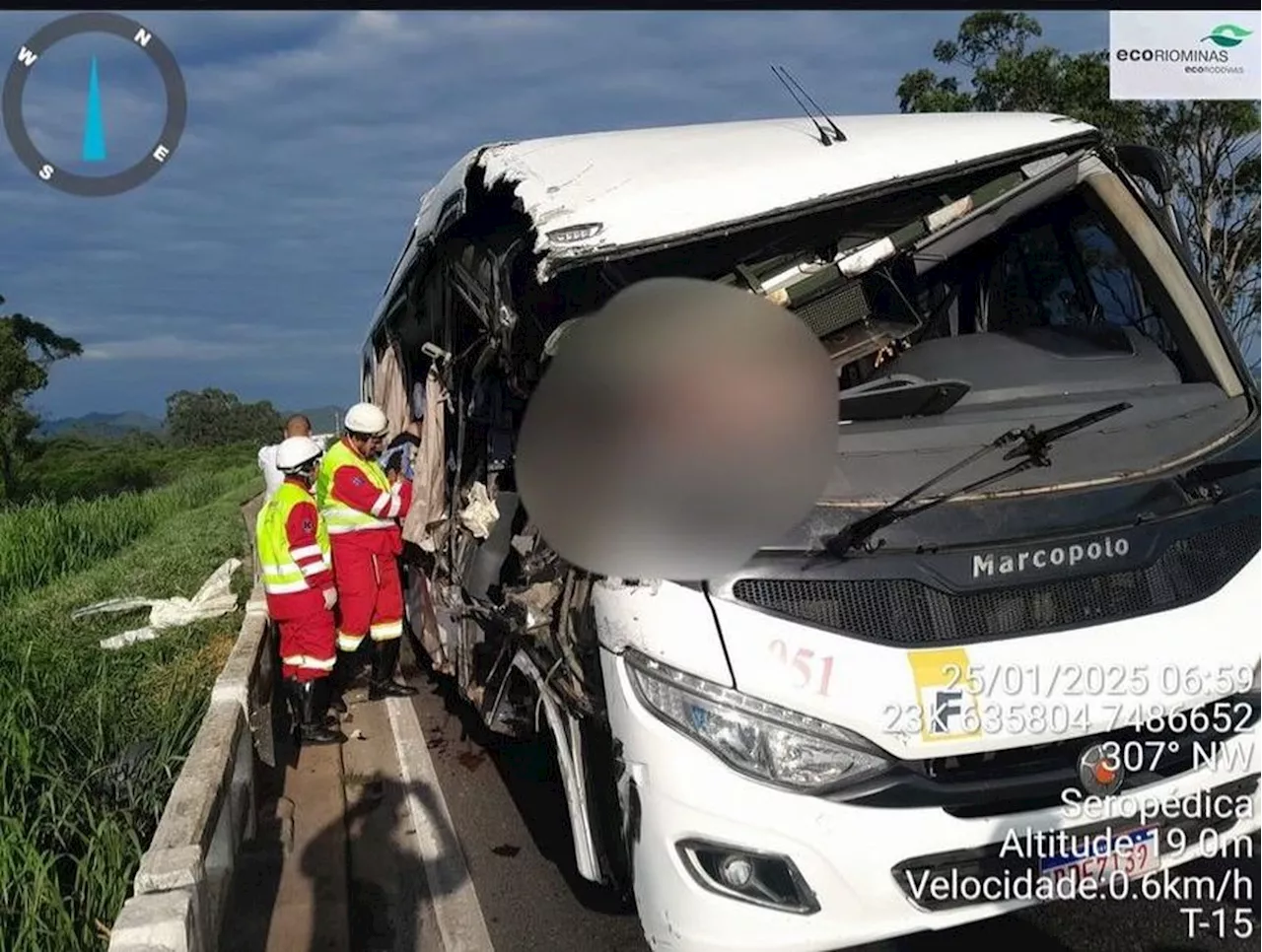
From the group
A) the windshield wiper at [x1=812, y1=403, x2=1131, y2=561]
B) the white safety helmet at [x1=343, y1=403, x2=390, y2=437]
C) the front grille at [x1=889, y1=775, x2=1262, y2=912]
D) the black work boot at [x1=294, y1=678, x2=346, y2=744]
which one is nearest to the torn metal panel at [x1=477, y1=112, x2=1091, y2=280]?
the windshield wiper at [x1=812, y1=403, x2=1131, y2=561]

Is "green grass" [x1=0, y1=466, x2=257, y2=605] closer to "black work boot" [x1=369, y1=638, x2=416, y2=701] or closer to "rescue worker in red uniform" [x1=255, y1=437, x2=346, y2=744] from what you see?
"black work boot" [x1=369, y1=638, x2=416, y2=701]

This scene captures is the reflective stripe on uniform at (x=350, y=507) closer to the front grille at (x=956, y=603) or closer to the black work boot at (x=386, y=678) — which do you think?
the black work boot at (x=386, y=678)

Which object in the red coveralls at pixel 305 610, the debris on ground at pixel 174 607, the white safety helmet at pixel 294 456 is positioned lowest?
the debris on ground at pixel 174 607

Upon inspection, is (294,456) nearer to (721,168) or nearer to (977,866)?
(721,168)

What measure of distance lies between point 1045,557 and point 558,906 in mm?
1926

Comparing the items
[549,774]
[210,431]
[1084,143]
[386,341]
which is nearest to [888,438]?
[1084,143]

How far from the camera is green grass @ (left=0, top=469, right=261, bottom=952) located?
3.12 metres

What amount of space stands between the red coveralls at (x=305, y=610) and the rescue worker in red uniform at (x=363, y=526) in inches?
10.0

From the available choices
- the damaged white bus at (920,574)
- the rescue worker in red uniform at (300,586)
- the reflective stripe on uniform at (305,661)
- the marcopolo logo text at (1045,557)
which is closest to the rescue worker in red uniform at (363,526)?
the rescue worker in red uniform at (300,586)

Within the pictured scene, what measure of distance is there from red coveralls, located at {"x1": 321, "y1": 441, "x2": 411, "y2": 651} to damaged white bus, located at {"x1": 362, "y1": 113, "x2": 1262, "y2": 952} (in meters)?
2.13

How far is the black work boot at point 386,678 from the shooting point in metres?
6.17

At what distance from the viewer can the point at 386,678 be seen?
629 cm

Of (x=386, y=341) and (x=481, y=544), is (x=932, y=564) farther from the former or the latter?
(x=386, y=341)

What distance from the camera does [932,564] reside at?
2.52 metres
